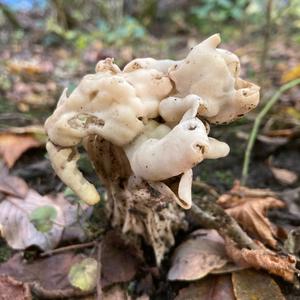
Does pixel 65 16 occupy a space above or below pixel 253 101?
below

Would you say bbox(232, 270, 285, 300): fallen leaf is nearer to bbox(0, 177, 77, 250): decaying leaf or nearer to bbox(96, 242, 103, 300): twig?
bbox(96, 242, 103, 300): twig

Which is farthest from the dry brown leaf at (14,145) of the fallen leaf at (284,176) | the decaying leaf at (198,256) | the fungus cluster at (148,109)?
the fallen leaf at (284,176)

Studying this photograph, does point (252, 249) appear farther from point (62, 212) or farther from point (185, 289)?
point (62, 212)

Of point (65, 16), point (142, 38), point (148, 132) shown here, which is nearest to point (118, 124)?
point (148, 132)

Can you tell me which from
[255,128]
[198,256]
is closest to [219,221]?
[198,256]

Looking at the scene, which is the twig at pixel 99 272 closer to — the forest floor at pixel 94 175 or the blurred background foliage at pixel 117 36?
the forest floor at pixel 94 175

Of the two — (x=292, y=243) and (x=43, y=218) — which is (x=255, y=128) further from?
(x=43, y=218)
